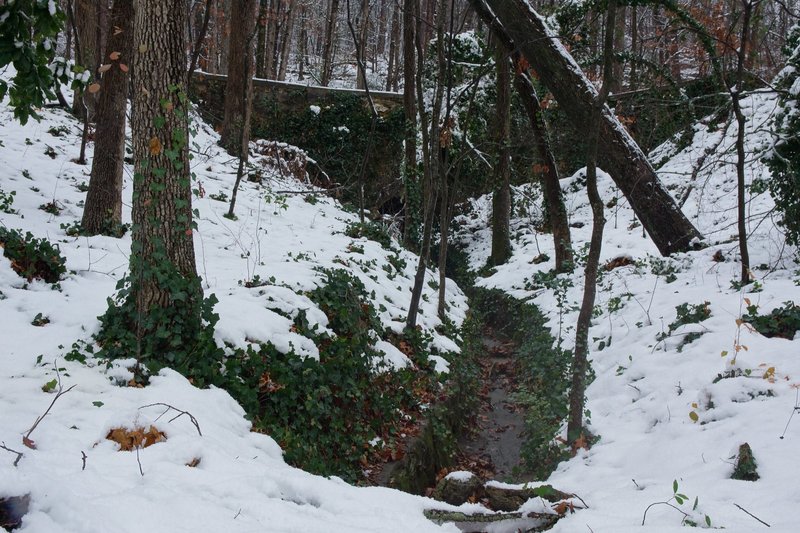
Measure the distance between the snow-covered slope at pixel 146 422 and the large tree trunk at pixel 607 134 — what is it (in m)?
3.84

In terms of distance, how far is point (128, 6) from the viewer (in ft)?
22.1

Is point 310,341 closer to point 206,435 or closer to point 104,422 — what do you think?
point 206,435

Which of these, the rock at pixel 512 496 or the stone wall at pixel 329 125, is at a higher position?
the stone wall at pixel 329 125

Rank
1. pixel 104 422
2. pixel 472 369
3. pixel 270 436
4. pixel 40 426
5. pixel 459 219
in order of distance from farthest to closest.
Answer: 1. pixel 459 219
2. pixel 472 369
3. pixel 270 436
4. pixel 104 422
5. pixel 40 426

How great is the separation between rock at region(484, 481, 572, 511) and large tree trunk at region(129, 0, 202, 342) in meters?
2.70

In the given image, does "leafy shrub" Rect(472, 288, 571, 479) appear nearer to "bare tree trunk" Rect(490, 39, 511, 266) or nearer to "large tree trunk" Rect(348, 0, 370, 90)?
"bare tree trunk" Rect(490, 39, 511, 266)

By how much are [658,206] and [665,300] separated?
1.74 meters

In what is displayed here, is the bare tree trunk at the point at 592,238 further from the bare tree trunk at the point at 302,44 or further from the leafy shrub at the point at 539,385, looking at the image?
the bare tree trunk at the point at 302,44

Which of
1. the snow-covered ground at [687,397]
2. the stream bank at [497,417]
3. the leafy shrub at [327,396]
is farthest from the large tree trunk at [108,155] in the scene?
the snow-covered ground at [687,397]

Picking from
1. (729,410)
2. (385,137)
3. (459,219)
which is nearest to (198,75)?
(385,137)

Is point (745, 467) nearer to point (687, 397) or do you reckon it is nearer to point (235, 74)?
point (687, 397)

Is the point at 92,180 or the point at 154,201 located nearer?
the point at 154,201

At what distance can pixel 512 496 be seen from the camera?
338 centimetres

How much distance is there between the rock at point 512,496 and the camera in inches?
128
